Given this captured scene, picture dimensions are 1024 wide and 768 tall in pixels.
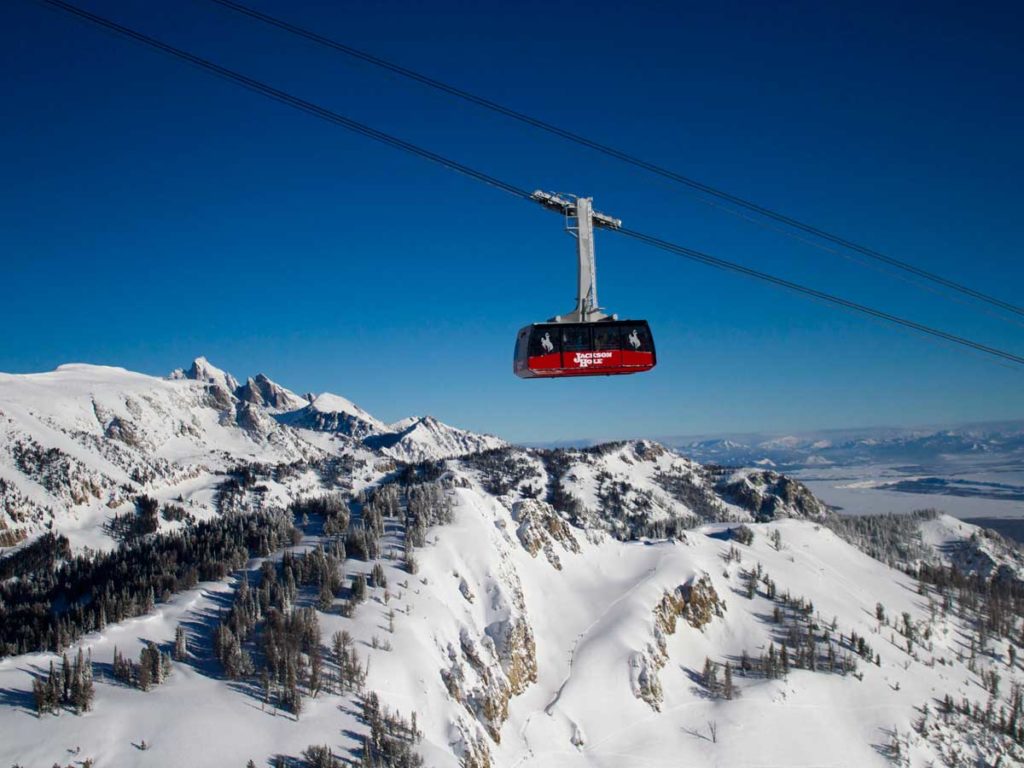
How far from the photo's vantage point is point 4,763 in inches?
1961

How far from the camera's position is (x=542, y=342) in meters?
41.5

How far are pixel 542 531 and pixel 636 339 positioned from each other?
115356 mm

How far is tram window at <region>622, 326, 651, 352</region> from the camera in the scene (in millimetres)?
42750

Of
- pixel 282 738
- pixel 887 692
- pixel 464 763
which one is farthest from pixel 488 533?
pixel 887 692

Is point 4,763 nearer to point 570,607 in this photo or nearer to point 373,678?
point 373,678

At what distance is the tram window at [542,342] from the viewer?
4144 cm

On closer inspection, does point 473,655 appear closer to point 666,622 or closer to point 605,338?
point 666,622

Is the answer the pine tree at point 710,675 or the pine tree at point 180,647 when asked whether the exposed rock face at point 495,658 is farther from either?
the pine tree at point 710,675

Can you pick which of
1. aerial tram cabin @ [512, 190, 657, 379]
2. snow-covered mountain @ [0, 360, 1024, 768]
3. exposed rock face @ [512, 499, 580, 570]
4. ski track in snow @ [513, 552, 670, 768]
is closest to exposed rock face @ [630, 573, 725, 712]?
snow-covered mountain @ [0, 360, 1024, 768]

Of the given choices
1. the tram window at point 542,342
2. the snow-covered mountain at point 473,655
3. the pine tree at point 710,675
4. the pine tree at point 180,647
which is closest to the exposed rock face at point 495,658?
the snow-covered mountain at point 473,655

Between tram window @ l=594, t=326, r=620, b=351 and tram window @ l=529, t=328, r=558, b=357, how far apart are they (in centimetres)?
274

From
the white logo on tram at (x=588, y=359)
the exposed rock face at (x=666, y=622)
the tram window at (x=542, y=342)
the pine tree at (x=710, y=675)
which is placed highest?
A: the tram window at (x=542, y=342)

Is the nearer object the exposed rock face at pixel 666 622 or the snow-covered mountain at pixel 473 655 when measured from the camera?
A: the snow-covered mountain at pixel 473 655

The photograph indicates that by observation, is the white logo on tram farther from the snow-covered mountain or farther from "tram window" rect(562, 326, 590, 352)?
the snow-covered mountain
